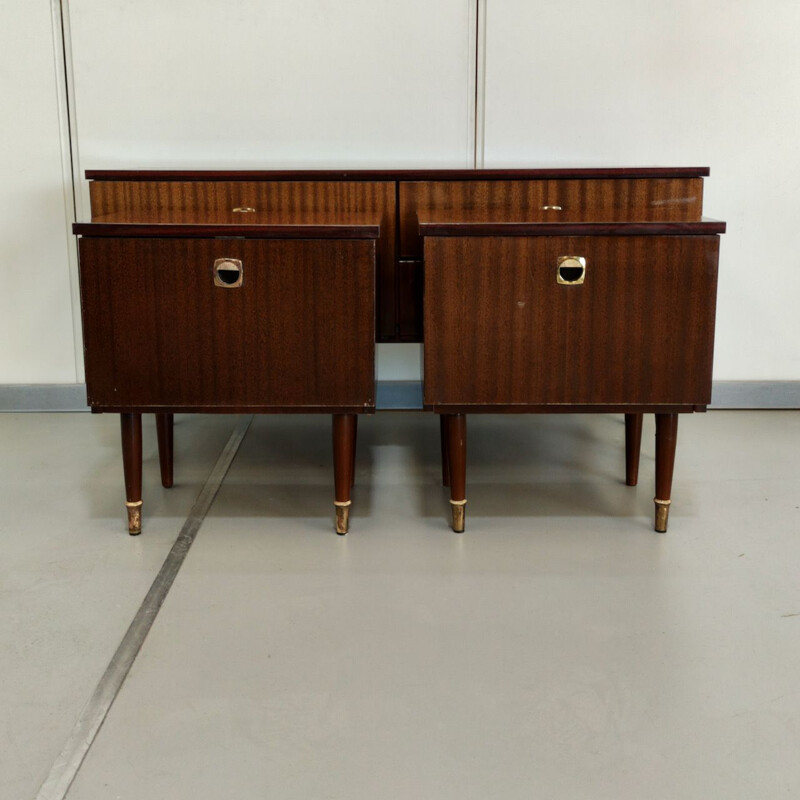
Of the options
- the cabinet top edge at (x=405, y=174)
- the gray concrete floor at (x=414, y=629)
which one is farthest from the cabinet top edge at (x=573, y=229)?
the gray concrete floor at (x=414, y=629)

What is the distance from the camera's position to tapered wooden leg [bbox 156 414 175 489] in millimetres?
2057

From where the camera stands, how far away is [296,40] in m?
2.52

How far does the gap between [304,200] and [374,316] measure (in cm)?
55

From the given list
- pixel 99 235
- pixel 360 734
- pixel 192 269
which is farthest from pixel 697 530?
pixel 99 235

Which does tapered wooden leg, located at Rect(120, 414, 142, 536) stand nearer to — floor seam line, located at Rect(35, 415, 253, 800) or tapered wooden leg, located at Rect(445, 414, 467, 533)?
floor seam line, located at Rect(35, 415, 253, 800)

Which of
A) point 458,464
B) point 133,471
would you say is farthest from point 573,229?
point 133,471

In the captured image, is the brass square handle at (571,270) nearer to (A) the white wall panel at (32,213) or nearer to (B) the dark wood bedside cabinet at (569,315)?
(B) the dark wood bedside cabinet at (569,315)

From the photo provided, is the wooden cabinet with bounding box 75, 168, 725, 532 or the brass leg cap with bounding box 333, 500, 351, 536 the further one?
the brass leg cap with bounding box 333, 500, 351, 536

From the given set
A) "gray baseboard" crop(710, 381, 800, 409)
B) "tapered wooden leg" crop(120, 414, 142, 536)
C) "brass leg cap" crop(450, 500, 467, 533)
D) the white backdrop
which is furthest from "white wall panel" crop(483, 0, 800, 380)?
"tapered wooden leg" crop(120, 414, 142, 536)

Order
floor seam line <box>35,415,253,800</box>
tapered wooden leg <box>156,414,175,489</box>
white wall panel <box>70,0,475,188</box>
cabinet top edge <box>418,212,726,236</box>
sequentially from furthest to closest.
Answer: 1. white wall panel <box>70,0,475,188</box>
2. tapered wooden leg <box>156,414,175,489</box>
3. cabinet top edge <box>418,212,726,236</box>
4. floor seam line <box>35,415,253,800</box>

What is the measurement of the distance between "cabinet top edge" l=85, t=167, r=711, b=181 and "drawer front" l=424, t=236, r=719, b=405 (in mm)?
459

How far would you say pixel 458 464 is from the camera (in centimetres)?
180

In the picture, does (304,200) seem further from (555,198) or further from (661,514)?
(661,514)

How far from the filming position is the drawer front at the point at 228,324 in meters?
1.67
